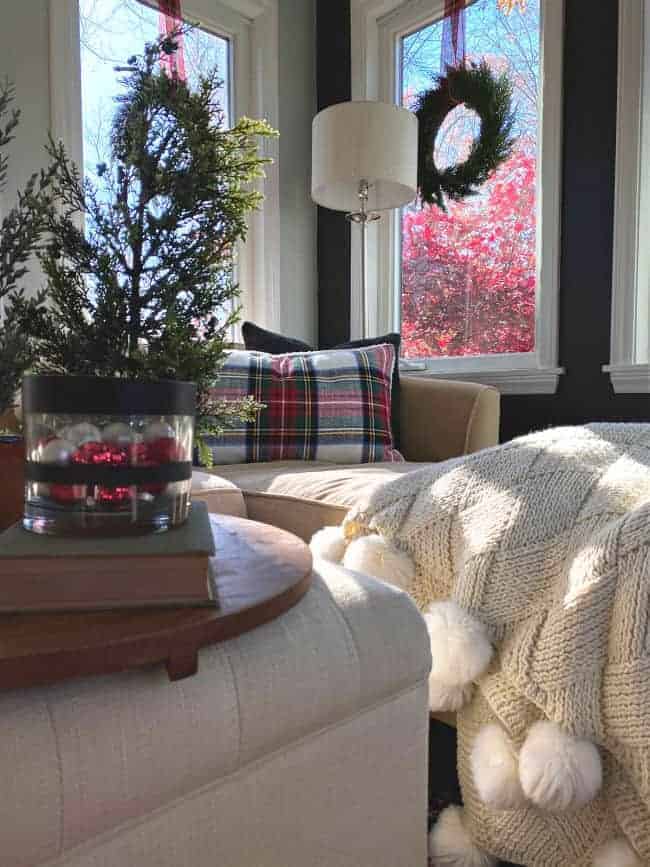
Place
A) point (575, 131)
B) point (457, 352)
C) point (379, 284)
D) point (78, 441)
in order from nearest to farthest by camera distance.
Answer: point (78, 441)
point (575, 131)
point (457, 352)
point (379, 284)

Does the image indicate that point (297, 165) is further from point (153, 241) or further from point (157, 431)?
point (157, 431)

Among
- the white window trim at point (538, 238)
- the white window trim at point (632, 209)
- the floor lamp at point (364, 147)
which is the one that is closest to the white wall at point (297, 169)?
the white window trim at point (538, 238)

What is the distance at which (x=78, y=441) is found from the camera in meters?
0.55

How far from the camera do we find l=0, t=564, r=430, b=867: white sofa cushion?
44cm

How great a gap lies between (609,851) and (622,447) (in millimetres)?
533

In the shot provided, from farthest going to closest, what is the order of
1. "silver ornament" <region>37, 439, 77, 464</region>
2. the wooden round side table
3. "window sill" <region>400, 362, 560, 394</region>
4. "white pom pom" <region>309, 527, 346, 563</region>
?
1. "window sill" <region>400, 362, 560, 394</region>
2. "white pom pom" <region>309, 527, 346, 563</region>
3. "silver ornament" <region>37, 439, 77, 464</region>
4. the wooden round side table

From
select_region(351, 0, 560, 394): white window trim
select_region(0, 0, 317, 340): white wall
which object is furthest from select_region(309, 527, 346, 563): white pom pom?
select_region(0, 0, 317, 340): white wall

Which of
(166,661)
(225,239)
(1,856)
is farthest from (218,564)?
(225,239)

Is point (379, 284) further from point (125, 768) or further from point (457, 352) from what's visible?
point (125, 768)

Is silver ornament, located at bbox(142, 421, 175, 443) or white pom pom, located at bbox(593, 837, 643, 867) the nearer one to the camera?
silver ornament, located at bbox(142, 421, 175, 443)

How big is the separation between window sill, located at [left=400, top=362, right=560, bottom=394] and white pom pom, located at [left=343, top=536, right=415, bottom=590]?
1.70 m

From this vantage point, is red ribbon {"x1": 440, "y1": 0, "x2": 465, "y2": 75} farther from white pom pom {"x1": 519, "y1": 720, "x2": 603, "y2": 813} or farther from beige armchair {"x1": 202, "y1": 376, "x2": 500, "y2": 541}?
white pom pom {"x1": 519, "y1": 720, "x2": 603, "y2": 813}

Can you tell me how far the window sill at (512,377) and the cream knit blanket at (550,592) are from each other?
58.5 inches

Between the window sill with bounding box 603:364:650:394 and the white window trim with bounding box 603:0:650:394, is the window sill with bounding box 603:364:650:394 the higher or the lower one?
the lower one
